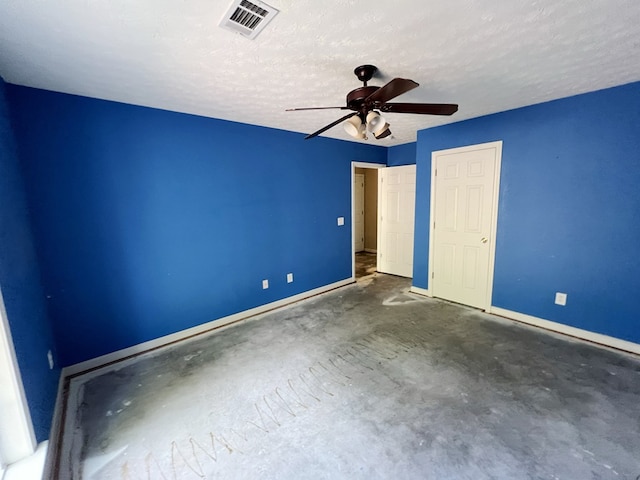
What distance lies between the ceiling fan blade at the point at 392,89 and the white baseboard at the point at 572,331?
9.75 feet

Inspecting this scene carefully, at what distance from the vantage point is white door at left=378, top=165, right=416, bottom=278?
469 centimetres

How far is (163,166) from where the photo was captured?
8.76ft

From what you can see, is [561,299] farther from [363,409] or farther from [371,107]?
[371,107]

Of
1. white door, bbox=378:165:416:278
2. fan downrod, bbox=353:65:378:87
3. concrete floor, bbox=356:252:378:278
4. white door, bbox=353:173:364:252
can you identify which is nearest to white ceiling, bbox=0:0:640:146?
fan downrod, bbox=353:65:378:87

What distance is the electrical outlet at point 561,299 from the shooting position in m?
2.83

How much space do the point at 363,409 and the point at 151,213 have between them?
2.55 meters

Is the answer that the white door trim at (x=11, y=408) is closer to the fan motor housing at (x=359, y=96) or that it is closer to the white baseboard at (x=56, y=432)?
the white baseboard at (x=56, y=432)

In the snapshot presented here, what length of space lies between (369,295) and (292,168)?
2.19 metres

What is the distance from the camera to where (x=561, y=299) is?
2855mm

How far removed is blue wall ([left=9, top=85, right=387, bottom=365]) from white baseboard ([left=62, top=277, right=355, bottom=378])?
0.20 feet

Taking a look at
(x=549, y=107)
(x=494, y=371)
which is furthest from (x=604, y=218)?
(x=494, y=371)

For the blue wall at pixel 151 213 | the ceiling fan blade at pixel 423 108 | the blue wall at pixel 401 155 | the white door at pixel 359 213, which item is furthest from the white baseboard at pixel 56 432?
the white door at pixel 359 213

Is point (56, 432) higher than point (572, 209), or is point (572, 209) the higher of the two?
point (572, 209)

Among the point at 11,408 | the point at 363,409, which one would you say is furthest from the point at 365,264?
the point at 11,408
